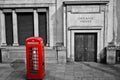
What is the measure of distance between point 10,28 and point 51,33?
3.41 m

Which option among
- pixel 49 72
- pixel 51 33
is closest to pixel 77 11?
pixel 51 33

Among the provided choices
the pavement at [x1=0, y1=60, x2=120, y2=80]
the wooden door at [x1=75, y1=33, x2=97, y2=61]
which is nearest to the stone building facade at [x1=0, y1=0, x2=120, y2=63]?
the wooden door at [x1=75, y1=33, x2=97, y2=61]

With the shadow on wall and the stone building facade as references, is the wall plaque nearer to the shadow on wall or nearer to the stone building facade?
the stone building facade

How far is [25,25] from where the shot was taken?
14.3m

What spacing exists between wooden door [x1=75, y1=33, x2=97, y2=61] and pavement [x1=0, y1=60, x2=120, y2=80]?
2.06 feet

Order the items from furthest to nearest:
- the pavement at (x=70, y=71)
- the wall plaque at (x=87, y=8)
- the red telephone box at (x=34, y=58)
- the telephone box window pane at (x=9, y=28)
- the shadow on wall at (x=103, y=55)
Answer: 1. the telephone box window pane at (x=9, y=28)
2. the shadow on wall at (x=103, y=55)
3. the wall plaque at (x=87, y=8)
4. the pavement at (x=70, y=71)
5. the red telephone box at (x=34, y=58)

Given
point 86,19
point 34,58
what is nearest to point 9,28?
point 34,58

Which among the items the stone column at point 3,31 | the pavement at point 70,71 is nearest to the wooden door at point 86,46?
the pavement at point 70,71

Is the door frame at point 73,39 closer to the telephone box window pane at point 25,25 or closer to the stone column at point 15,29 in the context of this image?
the telephone box window pane at point 25,25

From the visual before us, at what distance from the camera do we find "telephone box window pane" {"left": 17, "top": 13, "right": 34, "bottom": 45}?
562 inches

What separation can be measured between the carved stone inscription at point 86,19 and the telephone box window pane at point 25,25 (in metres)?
3.06

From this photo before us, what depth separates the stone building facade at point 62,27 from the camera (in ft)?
44.5

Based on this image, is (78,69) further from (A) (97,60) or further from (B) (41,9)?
(B) (41,9)

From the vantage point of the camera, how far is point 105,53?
13898mm
